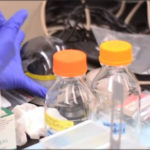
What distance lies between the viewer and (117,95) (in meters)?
0.34

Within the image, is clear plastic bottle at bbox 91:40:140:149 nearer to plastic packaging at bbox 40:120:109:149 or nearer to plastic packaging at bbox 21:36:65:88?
plastic packaging at bbox 40:120:109:149

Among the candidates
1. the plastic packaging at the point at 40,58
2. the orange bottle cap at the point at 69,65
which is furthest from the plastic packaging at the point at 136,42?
the orange bottle cap at the point at 69,65

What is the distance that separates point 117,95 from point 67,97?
0.60 ft

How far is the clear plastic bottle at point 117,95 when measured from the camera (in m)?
0.36

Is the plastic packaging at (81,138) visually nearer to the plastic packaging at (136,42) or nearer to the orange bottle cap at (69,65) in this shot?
the orange bottle cap at (69,65)

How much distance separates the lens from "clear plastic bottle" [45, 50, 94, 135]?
0.42 meters

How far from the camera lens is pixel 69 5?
109cm

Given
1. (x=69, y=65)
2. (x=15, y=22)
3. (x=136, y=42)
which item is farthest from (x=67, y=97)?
(x=136, y=42)

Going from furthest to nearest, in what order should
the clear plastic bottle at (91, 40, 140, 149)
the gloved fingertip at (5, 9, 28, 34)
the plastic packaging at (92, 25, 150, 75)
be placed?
the plastic packaging at (92, 25, 150, 75), the gloved fingertip at (5, 9, 28, 34), the clear plastic bottle at (91, 40, 140, 149)

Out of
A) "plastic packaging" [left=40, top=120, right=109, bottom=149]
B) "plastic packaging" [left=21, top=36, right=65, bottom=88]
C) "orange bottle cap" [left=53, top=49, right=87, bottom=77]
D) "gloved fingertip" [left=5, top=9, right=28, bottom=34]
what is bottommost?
"plastic packaging" [left=40, top=120, right=109, bottom=149]

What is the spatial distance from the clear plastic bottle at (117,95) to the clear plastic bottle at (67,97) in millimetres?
25

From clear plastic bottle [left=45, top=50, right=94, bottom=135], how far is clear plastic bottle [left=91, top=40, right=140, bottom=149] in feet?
0.08

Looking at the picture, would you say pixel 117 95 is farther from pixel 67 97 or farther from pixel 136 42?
pixel 136 42

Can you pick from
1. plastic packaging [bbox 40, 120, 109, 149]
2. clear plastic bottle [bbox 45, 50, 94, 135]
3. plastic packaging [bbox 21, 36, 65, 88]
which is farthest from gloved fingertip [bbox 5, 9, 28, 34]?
plastic packaging [bbox 40, 120, 109, 149]
